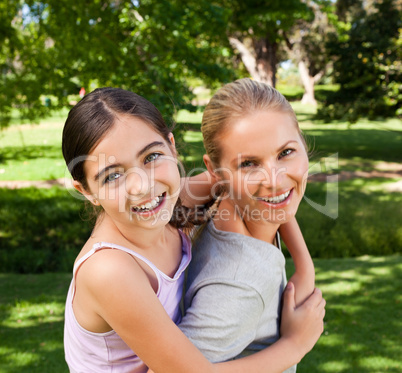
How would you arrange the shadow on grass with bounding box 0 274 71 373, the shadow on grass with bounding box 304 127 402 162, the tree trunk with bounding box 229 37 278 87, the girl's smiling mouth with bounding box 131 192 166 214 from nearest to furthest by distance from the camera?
the girl's smiling mouth with bounding box 131 192 166 214, the shadow on grass with bounding box 0 274 71 373, the shadow on grass with bounding box 304 127 402 162, the tree trunk with bounding box 229 37 278 87

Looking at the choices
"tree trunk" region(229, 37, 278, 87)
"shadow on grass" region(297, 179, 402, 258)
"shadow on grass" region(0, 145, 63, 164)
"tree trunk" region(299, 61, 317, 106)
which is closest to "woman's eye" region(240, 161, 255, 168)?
"shadow on grass" region(297, 179, 402, 258)

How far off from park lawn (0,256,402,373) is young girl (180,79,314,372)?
2.73m

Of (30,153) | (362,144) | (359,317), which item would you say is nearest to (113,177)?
(359,317)

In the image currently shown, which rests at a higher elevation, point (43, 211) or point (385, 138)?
point (43, 211)

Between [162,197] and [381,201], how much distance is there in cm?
878

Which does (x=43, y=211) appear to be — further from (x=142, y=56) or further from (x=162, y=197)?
(x=162, y=197)

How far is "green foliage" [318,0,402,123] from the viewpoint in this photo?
45.7ft

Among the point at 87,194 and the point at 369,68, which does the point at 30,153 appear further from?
the point at 87,194

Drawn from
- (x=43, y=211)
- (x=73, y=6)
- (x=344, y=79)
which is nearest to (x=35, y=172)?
(x=43, y=211)

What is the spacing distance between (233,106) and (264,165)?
0.77 ft

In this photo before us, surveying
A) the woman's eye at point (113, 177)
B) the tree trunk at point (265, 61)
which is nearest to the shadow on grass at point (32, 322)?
the woman's eye at point (113, 177)

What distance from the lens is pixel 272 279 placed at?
4.98 ft

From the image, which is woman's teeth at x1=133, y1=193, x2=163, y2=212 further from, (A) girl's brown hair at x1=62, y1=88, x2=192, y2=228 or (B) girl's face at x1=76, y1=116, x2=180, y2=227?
(A) girl's brown hair at x1=62, y1=88, x2=192, y2=228

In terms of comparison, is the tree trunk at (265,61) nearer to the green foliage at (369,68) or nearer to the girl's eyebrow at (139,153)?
the green foliage at (369,68)
